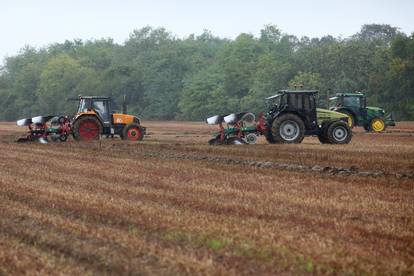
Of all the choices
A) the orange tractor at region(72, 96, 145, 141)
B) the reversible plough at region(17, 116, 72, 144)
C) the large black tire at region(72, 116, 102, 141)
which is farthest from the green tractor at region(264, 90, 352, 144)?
the reversible plough at region(17, 116, 72, 144)

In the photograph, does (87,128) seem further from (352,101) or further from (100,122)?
(352,101)

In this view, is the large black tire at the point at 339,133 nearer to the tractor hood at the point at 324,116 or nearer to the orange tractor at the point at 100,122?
the tractor hood at the point at 324,116

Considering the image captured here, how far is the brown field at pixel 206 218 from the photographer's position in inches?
245

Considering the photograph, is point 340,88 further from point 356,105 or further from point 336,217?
point 336,217

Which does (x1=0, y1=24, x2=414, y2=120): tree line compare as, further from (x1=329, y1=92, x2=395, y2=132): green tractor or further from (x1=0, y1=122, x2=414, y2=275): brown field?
(x1=0, y1=122, x2=414, y2=275): brown field

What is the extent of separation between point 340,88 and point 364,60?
490 centimetres

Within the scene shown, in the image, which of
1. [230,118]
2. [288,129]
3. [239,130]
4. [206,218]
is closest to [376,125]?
[288,129]

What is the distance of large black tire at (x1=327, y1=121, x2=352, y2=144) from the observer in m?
23.2

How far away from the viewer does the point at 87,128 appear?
26.4 m

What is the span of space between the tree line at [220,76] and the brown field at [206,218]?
45804 millimetres

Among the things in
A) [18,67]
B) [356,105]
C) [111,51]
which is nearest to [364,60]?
[356,105]

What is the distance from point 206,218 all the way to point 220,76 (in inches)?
3023

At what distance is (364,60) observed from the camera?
63844 millimetres

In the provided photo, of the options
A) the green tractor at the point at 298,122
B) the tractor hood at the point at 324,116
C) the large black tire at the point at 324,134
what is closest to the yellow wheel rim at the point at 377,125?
the tractor hood at the point at 324,116
